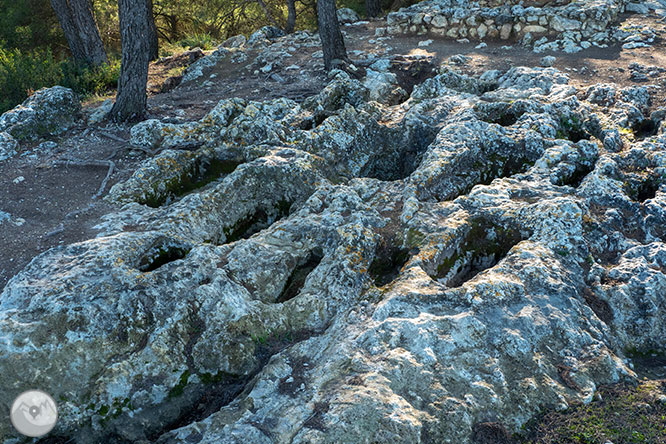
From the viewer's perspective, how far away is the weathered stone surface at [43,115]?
10367 millimetres

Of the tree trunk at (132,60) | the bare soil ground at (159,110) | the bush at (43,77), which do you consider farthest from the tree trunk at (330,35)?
the bush at (43,77)

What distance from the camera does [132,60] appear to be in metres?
10.9

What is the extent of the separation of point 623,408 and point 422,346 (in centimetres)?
188

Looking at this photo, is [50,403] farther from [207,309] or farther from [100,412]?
[207,309]

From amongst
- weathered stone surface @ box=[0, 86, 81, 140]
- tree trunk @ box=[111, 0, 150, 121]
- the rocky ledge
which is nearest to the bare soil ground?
weathered stone surface @ box=[0, 86, 81, 140]

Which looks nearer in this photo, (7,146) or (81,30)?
(7,146)

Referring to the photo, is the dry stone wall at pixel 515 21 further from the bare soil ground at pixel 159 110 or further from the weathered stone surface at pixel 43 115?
the weathered stone surface at pixel 43 115

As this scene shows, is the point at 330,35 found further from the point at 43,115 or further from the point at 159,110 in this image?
the point at 43,115

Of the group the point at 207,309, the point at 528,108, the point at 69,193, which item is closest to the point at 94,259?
the point at 207,309

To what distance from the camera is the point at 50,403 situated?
469 centimetres

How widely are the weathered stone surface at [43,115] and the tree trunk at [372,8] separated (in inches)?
537

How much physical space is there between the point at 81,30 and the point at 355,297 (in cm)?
1431

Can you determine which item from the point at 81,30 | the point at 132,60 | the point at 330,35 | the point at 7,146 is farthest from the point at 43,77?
the point at 330,35

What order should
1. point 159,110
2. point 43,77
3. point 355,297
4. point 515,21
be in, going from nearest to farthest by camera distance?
point 355,297, point 159,110, point 43,77, point 515,21
